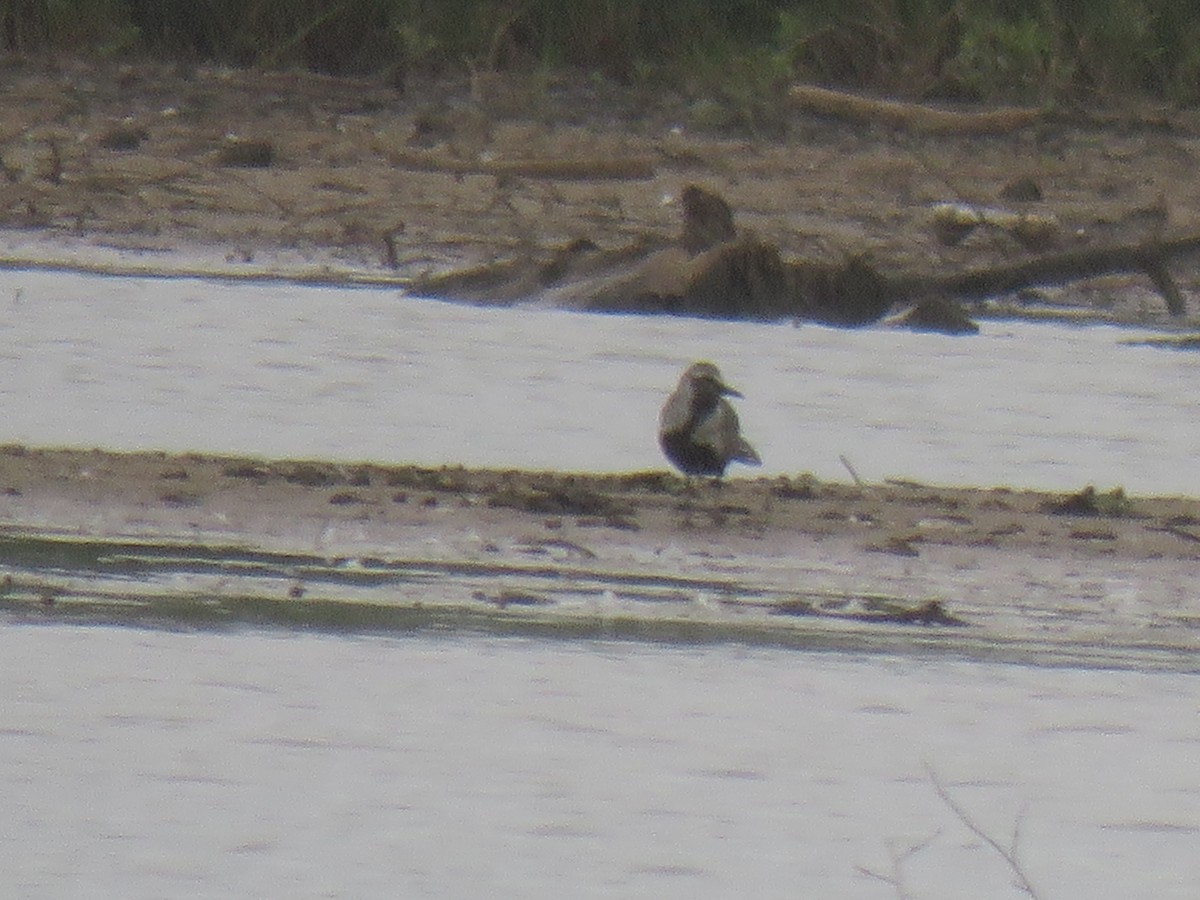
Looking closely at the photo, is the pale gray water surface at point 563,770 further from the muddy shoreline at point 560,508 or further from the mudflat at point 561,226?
the muddy shoreline at point 560,508

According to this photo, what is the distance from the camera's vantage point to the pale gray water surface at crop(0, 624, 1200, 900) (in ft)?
16.9

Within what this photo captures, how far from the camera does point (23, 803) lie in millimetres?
5430

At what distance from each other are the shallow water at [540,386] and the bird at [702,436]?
0.38 metres

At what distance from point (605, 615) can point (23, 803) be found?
199 cm

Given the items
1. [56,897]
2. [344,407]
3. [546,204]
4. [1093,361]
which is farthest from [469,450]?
[546,204]

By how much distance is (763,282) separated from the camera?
1355 cm

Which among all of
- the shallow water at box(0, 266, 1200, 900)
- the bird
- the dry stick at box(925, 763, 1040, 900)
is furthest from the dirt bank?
the dry stick at box(925, 763, 1040, 900)

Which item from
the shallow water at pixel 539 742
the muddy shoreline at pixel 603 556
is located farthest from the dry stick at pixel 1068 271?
the muddy shoreline at pixel 603 556

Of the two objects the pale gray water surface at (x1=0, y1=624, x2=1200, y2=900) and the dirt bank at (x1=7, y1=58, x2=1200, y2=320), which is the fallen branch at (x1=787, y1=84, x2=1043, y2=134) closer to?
the dirt bank at (x1=7, y1=58, x2=1200, y2=320)

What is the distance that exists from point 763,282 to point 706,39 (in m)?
6.84

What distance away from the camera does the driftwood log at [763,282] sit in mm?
13469

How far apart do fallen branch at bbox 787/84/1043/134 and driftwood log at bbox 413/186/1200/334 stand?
13.9ft

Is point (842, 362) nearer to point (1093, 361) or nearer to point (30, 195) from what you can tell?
point (1093, 361)

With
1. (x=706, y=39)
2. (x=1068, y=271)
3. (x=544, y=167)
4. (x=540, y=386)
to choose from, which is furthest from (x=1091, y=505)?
(x=706, y=39)
